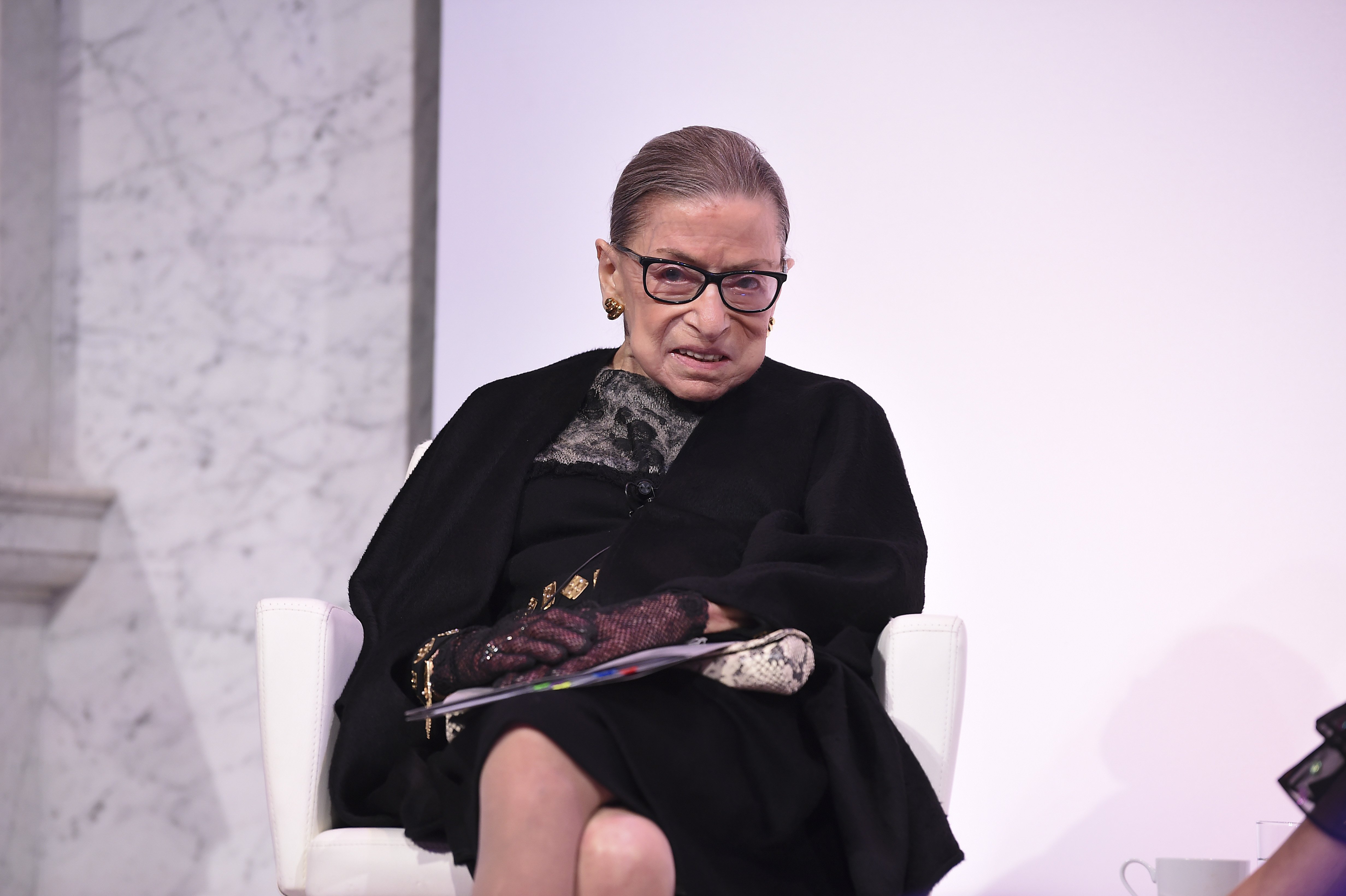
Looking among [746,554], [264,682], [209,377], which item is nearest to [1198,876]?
[746,554]

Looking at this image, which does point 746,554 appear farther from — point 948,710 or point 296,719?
point 296,719

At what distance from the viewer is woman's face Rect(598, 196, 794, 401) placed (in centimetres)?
183

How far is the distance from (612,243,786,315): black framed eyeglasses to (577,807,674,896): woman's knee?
845 mm

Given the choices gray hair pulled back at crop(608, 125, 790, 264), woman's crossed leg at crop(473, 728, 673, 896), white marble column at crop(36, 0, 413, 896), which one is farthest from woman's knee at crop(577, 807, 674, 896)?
white marble column at crop(36, 0, 413, 896)

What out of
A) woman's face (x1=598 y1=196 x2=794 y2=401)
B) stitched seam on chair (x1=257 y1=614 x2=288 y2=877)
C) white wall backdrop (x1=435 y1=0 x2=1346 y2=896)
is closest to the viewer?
stitched seam on chair (x1=257 y1=614 x2=288 y2=877)

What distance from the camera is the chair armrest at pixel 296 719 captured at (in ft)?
5.50

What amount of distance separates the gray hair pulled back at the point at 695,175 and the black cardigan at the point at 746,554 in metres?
0.30

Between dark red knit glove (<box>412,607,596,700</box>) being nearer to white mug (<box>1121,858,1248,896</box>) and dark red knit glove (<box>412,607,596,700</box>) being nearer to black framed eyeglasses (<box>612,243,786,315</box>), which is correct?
black framed eyeglasses (<box>612,243,786,315</box>)

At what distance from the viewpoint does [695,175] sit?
6.06ft

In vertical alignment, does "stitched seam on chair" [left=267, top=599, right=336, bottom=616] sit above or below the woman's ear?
below

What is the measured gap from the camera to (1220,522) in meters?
2.67

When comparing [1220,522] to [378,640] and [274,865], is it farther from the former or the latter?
[274,865]

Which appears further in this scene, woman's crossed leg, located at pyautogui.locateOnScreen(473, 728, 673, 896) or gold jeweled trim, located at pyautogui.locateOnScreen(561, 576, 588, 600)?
gold jeweled trim, located at pyautogui.locateOnScreen(561, 576, 588, 600)

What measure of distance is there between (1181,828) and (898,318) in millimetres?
1268
